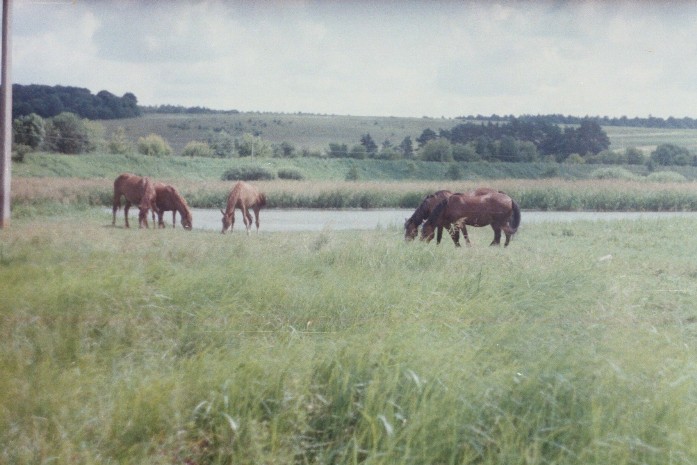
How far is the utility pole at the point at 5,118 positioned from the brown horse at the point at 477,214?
7.83ft

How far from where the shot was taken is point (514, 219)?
465 cm

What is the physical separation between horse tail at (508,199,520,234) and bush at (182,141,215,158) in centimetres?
182

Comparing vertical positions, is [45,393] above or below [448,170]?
below

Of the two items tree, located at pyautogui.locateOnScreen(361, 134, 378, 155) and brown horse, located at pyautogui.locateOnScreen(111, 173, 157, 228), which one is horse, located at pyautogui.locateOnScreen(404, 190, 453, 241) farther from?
brown horse, located at pyautogui.locateOnScreen(111, 173, 157, 228)

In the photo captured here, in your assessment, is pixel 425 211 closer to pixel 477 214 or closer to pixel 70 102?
pixel 477 214

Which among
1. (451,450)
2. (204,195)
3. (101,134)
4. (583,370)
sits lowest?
(451,450)

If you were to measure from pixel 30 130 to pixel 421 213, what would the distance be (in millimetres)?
2310

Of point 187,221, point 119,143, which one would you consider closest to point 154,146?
point 119,143

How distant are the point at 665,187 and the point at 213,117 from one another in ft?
8.94

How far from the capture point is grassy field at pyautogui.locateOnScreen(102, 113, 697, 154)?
15.0ft

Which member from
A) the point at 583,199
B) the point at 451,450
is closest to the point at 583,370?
the point at 451,450

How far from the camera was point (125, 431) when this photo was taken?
3.15 metres

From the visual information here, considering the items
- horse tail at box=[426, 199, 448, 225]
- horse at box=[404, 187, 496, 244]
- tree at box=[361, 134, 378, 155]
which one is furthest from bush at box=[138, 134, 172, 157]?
horse tail at box=[426, 199, 448, 225]

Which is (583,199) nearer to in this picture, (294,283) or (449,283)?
(449,283)
